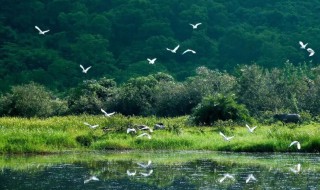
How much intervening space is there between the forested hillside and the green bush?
3036cm

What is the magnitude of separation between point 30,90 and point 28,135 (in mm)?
13117

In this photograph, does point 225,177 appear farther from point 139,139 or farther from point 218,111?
point 218,111

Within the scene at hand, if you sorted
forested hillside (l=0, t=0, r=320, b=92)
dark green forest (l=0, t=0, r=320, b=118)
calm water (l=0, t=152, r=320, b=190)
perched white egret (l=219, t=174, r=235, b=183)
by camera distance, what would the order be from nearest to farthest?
calm water (l=0, t=152, r=320, b=190)
perched white egret (l=219, t=174, r=235, b=183)
dark green forest (l=0, t=0, r=320, b=118)
forested hillside (l=0, t=0, r=320, b=92)

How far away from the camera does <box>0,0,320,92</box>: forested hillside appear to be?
7331 centimetres

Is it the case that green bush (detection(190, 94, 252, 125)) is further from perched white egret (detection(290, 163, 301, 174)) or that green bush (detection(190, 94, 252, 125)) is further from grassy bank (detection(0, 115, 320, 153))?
perched white egret (detection(290, 163, 301, 174))

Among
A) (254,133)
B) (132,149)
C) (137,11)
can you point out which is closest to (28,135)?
(132,149)

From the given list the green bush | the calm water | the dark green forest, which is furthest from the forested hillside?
the calm water

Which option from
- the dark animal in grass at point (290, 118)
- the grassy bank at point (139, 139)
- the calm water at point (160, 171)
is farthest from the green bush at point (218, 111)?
the calm water at point (160, 171)

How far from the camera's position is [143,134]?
3397 cm

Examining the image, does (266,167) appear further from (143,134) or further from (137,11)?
(137,11)

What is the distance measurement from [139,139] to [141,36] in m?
44.7

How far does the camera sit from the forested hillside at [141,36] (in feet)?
241

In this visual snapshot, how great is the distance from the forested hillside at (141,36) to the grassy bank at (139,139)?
3326cm

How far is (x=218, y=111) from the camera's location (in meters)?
41.5
